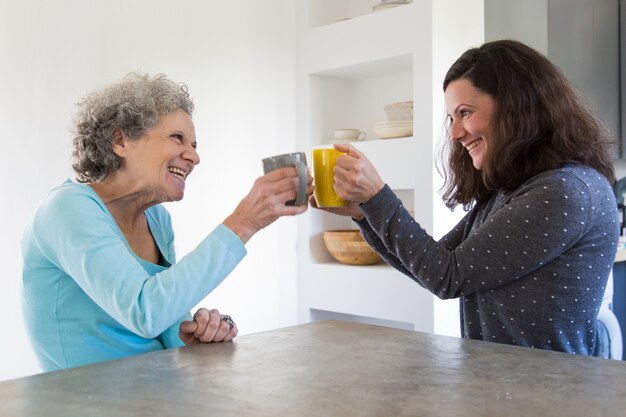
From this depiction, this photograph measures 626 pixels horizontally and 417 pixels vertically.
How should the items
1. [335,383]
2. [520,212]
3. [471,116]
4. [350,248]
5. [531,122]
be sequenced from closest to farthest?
[335,383] < [520,212] < [531,122] < [471,116] < [350,248]

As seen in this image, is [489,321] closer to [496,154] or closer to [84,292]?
[496,154]

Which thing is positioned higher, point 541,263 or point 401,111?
point 401,111

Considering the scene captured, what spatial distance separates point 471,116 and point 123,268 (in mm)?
804

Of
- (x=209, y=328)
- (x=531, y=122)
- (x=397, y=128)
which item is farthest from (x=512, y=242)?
(x=397, y=128)

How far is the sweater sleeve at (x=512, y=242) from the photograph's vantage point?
1.22 meters

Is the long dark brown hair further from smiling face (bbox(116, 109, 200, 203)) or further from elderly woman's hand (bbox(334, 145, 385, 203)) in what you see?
smiling face (bbox(116, 109, 200, 203))

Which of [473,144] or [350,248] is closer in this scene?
[473,144]

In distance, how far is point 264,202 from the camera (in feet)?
4.09

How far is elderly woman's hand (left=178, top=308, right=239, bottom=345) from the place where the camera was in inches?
44.3

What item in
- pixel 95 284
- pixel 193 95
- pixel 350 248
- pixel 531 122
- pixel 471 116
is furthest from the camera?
pixel 350 248

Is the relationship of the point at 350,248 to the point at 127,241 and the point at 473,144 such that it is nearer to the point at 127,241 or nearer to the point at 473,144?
the point at 473,144

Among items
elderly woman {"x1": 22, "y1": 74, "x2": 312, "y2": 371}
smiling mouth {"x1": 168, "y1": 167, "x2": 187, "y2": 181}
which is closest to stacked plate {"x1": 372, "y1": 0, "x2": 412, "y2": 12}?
elderly woman {"x1": 22, "y1": 74, "x2": 312, "y2": 371}

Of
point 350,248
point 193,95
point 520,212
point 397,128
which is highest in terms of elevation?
point 193,95

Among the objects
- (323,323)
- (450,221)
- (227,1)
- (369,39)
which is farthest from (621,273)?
(323,323)
